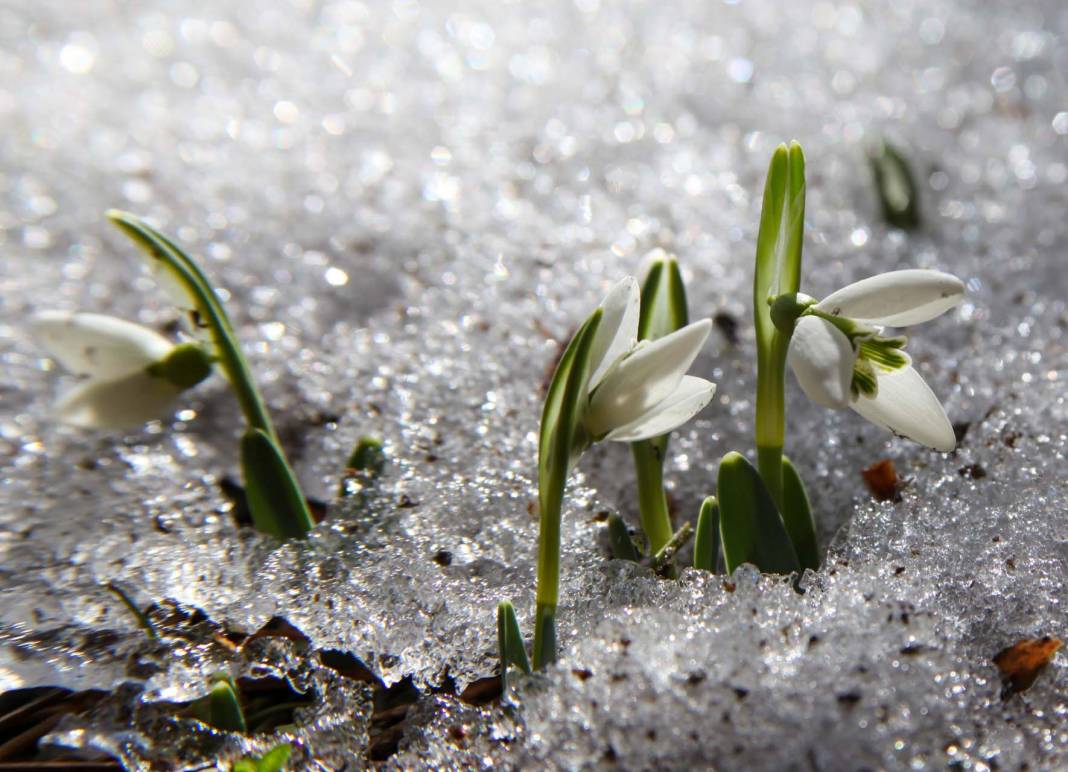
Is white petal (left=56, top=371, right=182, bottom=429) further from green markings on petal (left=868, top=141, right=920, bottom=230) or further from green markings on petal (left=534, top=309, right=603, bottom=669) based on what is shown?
green markings on petal (left=868, top=141, right=920, bottom=230)

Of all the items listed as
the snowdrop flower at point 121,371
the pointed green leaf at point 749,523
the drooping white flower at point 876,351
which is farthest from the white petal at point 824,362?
the snowdrop flower at point 121,371

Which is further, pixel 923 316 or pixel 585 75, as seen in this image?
pixel 585 75

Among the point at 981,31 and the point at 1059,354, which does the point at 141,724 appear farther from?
the point at 981,31

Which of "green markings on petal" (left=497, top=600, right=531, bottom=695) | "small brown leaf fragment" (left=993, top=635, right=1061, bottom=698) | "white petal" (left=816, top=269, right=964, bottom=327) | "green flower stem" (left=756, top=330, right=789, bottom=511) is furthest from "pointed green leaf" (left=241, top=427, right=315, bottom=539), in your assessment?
"small brown leaf fragment" (left=993, top=635, right=1061, bottom=698)

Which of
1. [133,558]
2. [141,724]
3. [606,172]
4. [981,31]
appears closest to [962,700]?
[141,724]

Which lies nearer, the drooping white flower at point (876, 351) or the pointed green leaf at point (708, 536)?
the drooping white flower at point (876, 351)

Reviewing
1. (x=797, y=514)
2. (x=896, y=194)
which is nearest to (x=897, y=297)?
(x=797, y=514)

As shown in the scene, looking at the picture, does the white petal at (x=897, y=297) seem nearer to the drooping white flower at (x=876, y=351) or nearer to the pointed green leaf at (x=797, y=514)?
the drooping white flower at (x=876, y=351)
